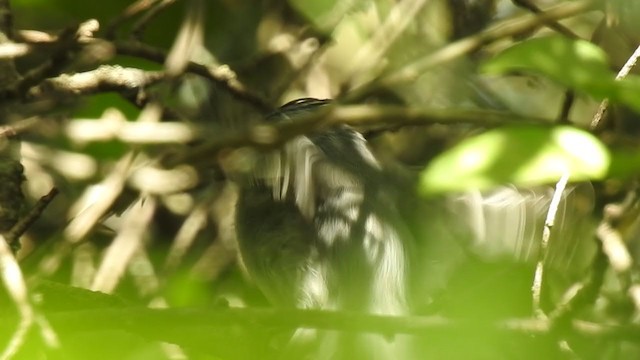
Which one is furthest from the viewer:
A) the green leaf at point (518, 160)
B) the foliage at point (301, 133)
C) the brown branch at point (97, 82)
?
the brown branch at point (97, 82)

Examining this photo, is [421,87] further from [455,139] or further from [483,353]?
[483,353]

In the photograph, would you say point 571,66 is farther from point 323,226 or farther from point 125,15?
point 125,15

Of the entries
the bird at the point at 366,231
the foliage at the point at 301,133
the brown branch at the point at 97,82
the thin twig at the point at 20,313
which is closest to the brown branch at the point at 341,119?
the foliage at the point at 301,133

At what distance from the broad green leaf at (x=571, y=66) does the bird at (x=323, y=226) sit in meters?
0.77

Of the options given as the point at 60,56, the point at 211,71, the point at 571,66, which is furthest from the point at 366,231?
the point at 571,66

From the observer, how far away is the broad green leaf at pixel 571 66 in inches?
33.2

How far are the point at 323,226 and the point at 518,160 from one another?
1.04 m

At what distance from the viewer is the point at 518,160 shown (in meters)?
0.75

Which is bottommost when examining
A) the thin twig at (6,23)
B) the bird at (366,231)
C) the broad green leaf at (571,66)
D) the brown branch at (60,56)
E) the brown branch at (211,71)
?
the bird at (366,231)

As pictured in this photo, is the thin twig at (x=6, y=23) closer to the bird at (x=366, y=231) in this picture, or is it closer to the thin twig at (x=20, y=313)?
the bird at (x=366, y=231)

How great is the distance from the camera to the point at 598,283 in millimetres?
1267

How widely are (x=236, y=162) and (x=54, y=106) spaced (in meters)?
0.40

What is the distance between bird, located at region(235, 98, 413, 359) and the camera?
5.53 ft

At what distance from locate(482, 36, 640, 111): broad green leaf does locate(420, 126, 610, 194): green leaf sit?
0.27 feet
